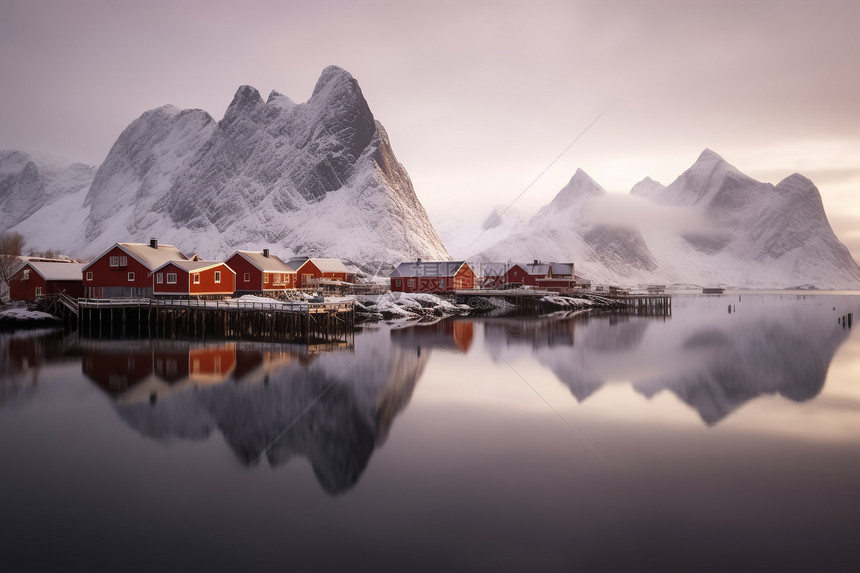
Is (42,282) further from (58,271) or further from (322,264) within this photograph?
(322,264)

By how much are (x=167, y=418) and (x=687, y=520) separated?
18.4 metres

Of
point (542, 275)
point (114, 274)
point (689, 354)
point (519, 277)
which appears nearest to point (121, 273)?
point (114, 274)

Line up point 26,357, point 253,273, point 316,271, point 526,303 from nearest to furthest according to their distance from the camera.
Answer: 1. point 26,357
2. point 253,273
3. point 526,303
4. point 316,271

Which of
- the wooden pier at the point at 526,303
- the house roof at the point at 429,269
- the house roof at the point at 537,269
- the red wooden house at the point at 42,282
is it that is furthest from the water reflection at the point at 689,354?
the red wooden house at the point at 42,282

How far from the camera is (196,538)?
12766mm

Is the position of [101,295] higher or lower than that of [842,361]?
higher

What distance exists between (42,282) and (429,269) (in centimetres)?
5215

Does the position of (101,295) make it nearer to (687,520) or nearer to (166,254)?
(166,254)

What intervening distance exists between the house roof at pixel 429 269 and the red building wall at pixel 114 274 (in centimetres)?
4376

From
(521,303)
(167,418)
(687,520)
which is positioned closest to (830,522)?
(687,520)

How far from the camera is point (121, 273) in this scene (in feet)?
188

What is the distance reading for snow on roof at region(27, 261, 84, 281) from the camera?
60.4m

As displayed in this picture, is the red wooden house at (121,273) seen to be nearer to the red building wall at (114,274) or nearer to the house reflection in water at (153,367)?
the red building wall at (114,274)

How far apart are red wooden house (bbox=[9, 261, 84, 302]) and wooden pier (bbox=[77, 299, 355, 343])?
29.1 ft
